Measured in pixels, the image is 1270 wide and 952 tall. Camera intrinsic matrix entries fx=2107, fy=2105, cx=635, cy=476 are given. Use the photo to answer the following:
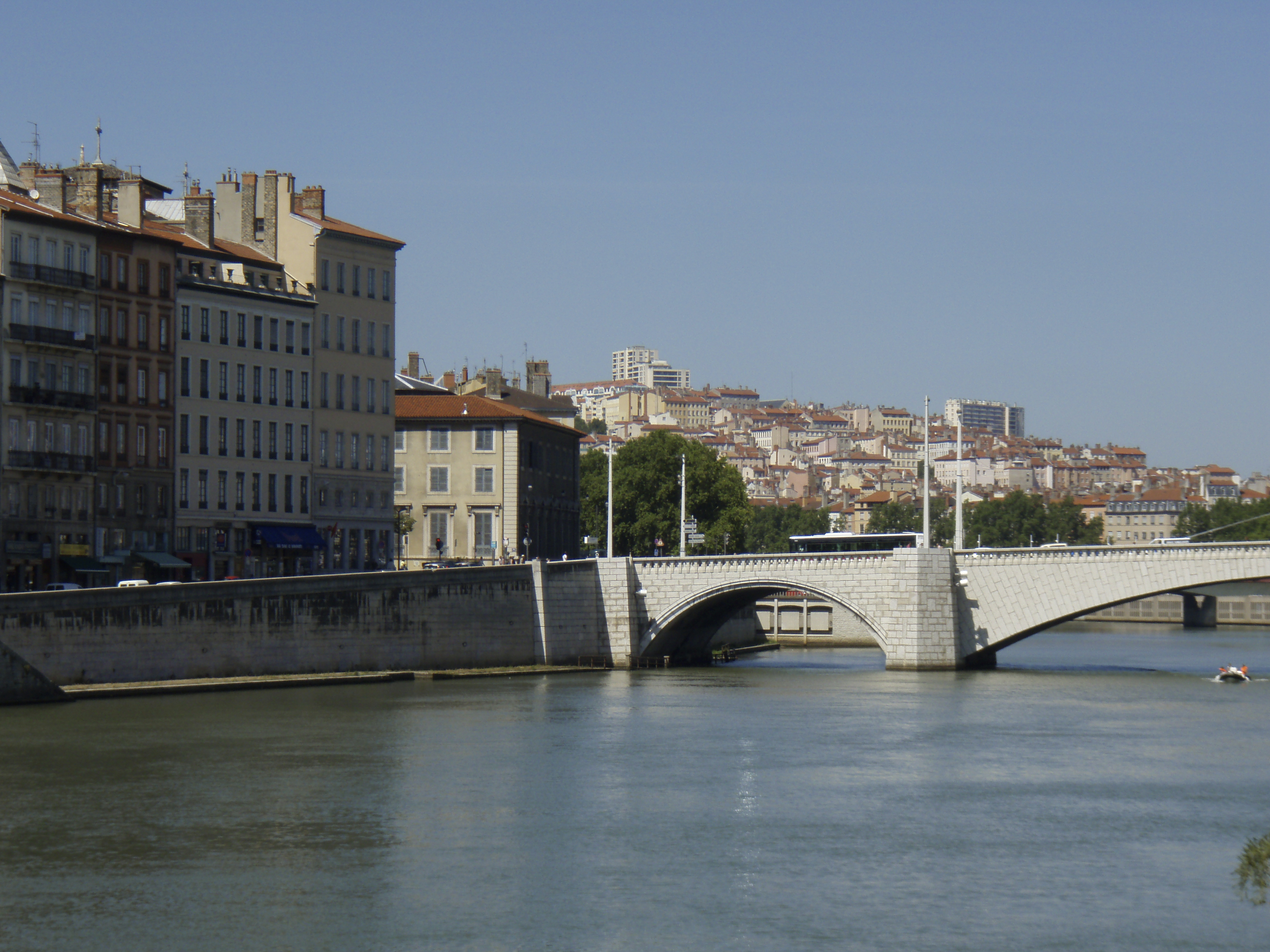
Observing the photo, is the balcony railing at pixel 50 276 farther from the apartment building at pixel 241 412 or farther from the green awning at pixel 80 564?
the green awning at pixel 80 564

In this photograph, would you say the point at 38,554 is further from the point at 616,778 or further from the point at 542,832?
the point at 542,832

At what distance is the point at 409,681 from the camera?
68.2m

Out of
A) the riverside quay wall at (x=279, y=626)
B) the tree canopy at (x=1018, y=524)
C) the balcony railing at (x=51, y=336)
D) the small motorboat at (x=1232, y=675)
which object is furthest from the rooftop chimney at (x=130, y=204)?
the tree canopy at (x=1018, y=524)

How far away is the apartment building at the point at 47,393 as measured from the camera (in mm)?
67000

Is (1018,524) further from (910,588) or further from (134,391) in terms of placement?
(134,391)

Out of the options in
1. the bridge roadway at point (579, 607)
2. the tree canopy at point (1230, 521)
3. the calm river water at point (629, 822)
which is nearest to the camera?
the calm river water at point (629, 822)

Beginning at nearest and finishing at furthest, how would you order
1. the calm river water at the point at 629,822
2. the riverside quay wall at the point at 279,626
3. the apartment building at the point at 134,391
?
1. the calm river water at the point at 629,822
2. the riverside quay wall at the point at 279,626
3. the apartment building at the point at 134,391

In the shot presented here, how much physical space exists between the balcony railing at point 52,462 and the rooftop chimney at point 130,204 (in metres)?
9.07

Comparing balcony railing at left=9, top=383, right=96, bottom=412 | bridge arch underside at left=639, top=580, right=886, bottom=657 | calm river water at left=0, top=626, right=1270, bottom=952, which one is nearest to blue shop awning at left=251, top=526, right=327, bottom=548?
balcony railing at left=9, top=383, right=96, bottom=412

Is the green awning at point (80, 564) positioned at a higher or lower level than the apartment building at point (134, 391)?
lower

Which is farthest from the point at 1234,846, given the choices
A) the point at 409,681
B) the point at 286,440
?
the point at 286,440

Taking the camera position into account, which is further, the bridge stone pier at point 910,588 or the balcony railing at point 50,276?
the bridge stone pier at point 910,588

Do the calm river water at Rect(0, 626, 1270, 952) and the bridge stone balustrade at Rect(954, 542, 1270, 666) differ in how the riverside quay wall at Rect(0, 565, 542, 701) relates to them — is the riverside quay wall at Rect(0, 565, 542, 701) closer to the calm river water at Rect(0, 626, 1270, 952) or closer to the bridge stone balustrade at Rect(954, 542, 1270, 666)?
the calm river water at Rect(0, 626, 1270, 952)

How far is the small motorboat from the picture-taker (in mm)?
70000
